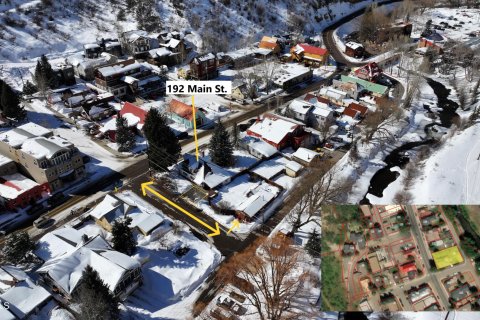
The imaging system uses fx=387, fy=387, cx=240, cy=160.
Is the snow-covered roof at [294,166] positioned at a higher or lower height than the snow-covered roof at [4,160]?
lower

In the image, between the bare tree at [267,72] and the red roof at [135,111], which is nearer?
the red roof at [135,111]

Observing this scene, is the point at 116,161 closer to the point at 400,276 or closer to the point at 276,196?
the point at 276,196

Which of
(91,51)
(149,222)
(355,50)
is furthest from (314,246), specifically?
(91,51)

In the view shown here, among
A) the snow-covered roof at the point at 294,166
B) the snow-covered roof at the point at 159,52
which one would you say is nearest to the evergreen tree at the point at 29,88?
the snow-covered roof at the point at 159,52

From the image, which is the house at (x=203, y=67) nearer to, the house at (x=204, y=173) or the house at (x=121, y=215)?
the house at (x=204, y=173)

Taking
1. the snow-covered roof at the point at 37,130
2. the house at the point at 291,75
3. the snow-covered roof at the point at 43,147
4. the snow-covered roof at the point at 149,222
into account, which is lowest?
the house at the point at 291,75

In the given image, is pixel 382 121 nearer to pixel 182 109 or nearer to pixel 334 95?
pixel 334 95
